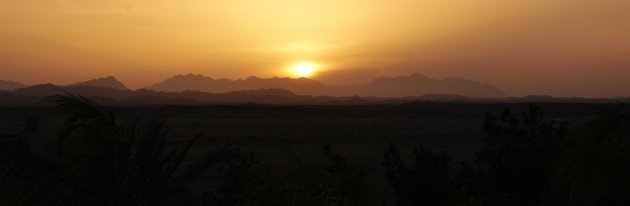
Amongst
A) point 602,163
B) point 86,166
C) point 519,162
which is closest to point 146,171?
point 86,166

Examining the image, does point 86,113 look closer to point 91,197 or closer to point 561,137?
point 91,197

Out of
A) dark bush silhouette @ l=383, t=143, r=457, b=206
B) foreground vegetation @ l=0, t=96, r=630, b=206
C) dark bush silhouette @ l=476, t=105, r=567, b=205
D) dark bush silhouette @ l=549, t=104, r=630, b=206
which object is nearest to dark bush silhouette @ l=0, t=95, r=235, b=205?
foreground vegetation @ l=0, t=96, r=630, b=206

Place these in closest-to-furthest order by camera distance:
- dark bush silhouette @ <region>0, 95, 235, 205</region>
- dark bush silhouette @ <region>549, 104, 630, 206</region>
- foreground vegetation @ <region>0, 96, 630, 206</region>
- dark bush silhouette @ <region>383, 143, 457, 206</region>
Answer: dark bush silhouette @ <region>549, 104, 630, 206</region> < foreground vegetation @ <region>0, 96, 630, 206</region> < dark bush silhouette @ <region>0, 95, 235, 205</region> < dark bush silhouette @ <region>383, 143, 457, 206</region>

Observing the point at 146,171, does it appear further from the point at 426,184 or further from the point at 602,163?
the point at 426,184

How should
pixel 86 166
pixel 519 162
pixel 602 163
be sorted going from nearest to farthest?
pixel 602 163, pixel 86 166, pixel 519 162

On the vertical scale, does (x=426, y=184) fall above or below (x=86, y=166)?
below

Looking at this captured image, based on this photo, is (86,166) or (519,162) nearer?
(86,166)

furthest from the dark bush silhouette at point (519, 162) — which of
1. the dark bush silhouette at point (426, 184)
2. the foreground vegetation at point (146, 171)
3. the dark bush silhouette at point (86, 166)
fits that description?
the dark bush silhouette at point (86, 166)

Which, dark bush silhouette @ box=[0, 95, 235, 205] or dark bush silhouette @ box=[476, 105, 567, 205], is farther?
dark bush silhouette @ box=[476, 105, 567, 205]

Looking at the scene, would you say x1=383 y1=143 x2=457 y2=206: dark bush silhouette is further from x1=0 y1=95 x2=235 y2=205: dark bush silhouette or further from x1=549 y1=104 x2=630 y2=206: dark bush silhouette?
x1=0 y1=95 x2=235 y2=205: dark bush silhouette

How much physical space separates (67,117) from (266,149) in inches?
1501

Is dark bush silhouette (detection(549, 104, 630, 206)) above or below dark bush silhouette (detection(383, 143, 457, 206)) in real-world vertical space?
above

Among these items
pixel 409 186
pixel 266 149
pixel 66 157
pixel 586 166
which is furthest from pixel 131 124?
pixel 266 149

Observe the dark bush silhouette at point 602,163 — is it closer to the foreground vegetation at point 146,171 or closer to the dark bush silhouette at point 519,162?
the foreground vegetation at point 146,171
